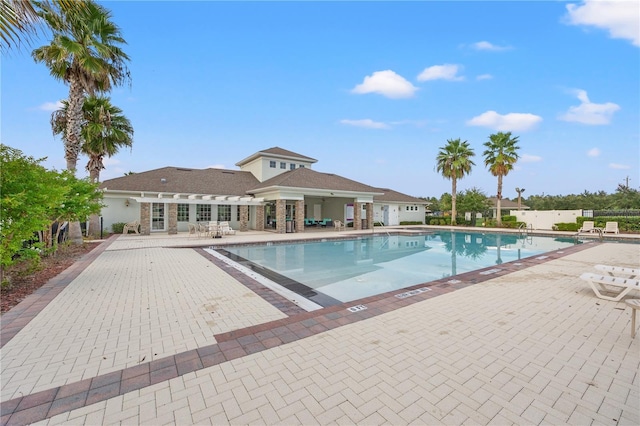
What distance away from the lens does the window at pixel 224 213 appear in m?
23.2

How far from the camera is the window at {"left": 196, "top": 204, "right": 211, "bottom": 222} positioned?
22.2m

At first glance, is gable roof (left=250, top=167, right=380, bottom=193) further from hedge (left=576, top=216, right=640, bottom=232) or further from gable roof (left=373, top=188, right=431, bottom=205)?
hedge (left=576, top=216, right=640, bottom=232)

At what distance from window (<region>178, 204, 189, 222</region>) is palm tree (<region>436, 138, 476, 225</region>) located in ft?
84.7

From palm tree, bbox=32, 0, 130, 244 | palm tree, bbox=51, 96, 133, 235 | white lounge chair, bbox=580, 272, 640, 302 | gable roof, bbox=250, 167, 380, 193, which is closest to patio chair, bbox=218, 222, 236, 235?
gable roof, bbox=250, 167, 380, 193

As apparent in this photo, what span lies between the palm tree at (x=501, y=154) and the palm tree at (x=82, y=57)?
30.4m

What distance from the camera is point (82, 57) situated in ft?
38.9

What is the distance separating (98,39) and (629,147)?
37718mm

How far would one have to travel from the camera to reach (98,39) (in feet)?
41.9

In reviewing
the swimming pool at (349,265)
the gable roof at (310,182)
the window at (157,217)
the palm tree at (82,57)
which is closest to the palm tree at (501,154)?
the gable roof at (310,182)

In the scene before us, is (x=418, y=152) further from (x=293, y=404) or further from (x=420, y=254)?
(x=293, y=404)

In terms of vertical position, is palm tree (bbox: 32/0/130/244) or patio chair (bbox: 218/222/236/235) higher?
palm tree (bbox: 32/0/130/244)

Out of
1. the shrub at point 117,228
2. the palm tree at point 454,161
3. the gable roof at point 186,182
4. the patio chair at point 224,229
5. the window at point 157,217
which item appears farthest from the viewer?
the palm tree at point 454,161

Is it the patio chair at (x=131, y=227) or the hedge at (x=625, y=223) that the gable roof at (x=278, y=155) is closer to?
the patio chair at (x=131, y=227)

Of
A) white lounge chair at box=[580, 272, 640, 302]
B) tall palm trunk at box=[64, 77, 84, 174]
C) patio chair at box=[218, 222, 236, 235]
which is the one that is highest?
tall palm trunk at box=[64, 77, 84, 174]
